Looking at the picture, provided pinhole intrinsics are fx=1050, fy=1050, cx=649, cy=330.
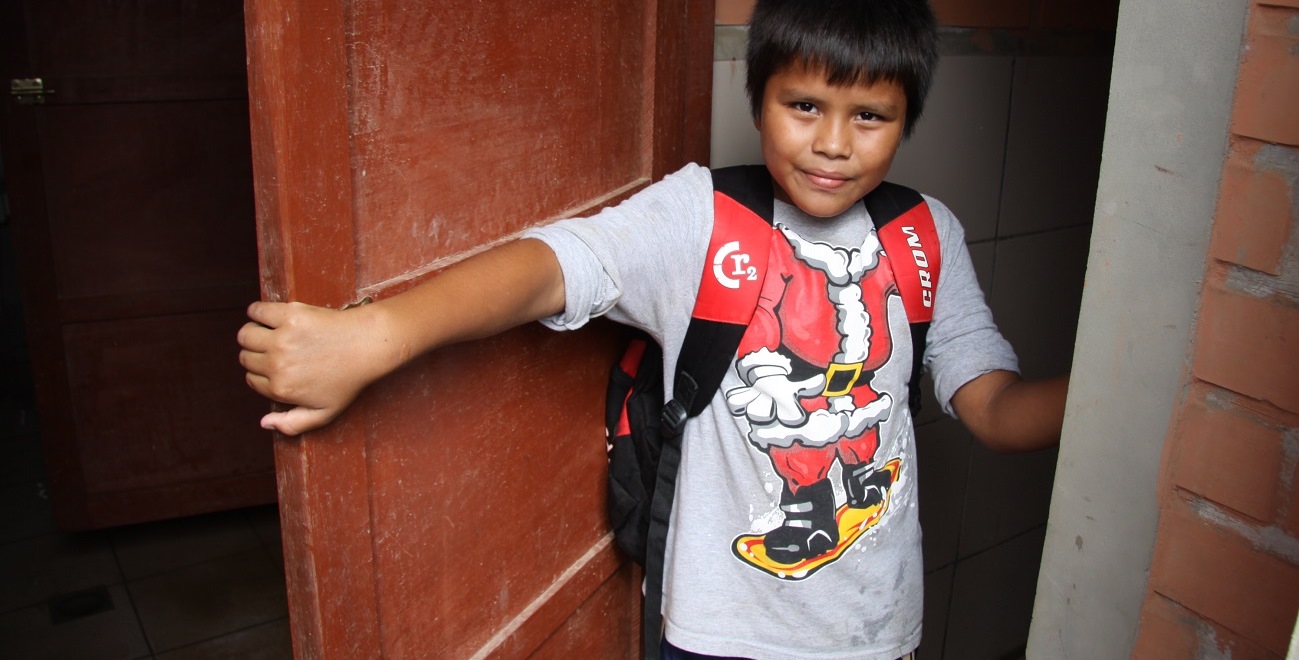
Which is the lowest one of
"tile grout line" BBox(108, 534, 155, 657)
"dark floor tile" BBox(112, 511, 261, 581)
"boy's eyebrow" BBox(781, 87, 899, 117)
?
"dark floor tile" BBox(112, 511, 261, 581)

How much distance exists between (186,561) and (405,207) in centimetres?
272

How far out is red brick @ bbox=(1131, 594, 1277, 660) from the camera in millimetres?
953

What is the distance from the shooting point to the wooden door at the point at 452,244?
995mm

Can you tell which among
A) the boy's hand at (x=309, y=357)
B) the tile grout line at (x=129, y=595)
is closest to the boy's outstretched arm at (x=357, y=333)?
the boy's hand at (x=309, y=357)

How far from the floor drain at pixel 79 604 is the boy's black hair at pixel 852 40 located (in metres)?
2.68

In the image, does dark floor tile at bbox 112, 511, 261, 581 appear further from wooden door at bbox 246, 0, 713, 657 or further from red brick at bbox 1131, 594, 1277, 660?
red brick at bbox 1131, 594, 1277, 660

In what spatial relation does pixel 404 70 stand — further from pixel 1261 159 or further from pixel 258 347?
pixel 1261 159

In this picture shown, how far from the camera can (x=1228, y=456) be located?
93cm

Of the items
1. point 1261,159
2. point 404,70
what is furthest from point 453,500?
point 1261,159

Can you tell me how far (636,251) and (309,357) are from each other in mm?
441

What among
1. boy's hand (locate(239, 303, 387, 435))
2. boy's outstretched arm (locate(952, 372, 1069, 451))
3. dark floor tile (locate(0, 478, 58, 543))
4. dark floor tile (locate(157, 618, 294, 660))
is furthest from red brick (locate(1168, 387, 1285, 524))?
dark floor tile (locate(0, 478, 58, 543))

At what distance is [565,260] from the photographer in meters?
1.22

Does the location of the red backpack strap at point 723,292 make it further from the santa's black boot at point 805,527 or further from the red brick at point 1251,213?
the red brick at point 1251,213

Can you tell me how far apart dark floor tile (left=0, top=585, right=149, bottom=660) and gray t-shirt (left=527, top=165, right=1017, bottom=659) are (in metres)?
2.06
